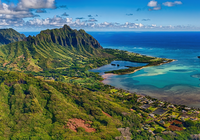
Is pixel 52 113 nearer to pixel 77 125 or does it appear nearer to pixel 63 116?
pixel 63 116

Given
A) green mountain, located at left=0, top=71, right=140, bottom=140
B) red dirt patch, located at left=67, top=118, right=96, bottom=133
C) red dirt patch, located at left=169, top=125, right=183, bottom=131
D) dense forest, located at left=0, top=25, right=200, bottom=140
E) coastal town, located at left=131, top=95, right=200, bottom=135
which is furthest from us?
coastal town, located at left=131, top=95, right=200, bottom=135

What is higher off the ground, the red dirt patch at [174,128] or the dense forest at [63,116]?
the dense forest at [63,116]

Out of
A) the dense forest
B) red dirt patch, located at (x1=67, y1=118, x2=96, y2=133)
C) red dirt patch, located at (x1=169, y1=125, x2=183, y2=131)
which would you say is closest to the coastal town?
red dirt patch, located at (x1=169, y1=125, x2=183, y2=131)

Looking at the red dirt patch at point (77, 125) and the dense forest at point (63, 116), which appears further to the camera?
the red dirt patch at point (77, 125)

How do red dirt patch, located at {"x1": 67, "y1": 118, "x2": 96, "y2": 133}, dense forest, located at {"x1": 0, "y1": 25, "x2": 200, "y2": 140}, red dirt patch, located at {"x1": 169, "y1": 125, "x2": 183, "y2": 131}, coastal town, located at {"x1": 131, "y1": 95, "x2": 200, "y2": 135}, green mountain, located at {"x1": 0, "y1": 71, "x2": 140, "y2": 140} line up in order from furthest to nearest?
coastal town, located at {"x1": 131, "y1": 95, "x2": 200, "y2": 135}, red dirt patch, located at {"x1": 169, "y1": 125, "x2": 183, "y2": 131}, red dirt patch, located at {"x1": 67, "y1": 118, "x2": 96, "y2": 133}, dense forest, located at {"x1": 0, "y1": 25, "x2": 200, "y2": 140}, green mountain, located at {"x1": 0, "y1": 71, "x2": 140, "y2": 140}

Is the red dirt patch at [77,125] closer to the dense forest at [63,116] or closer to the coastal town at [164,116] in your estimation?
the dense forest at [63,116]

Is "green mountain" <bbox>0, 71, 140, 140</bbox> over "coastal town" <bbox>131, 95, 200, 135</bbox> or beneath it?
over

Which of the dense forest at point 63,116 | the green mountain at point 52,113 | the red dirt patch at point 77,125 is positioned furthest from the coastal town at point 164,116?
the red dirt patch at point 77,125

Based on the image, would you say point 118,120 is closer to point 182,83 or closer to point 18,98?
point 18,98

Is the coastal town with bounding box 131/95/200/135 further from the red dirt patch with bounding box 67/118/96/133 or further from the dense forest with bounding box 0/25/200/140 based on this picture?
the red dirt patch with bounding box 67/118/96/133

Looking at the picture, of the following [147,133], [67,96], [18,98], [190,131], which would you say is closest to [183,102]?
[190,131]

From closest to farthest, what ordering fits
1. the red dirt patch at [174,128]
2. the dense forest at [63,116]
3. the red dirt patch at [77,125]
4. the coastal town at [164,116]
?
the dense forest at [63,116]
the red dirt patch at [77,125]
the red dirt patch at [174,128]
the coastal town at [164,116]
